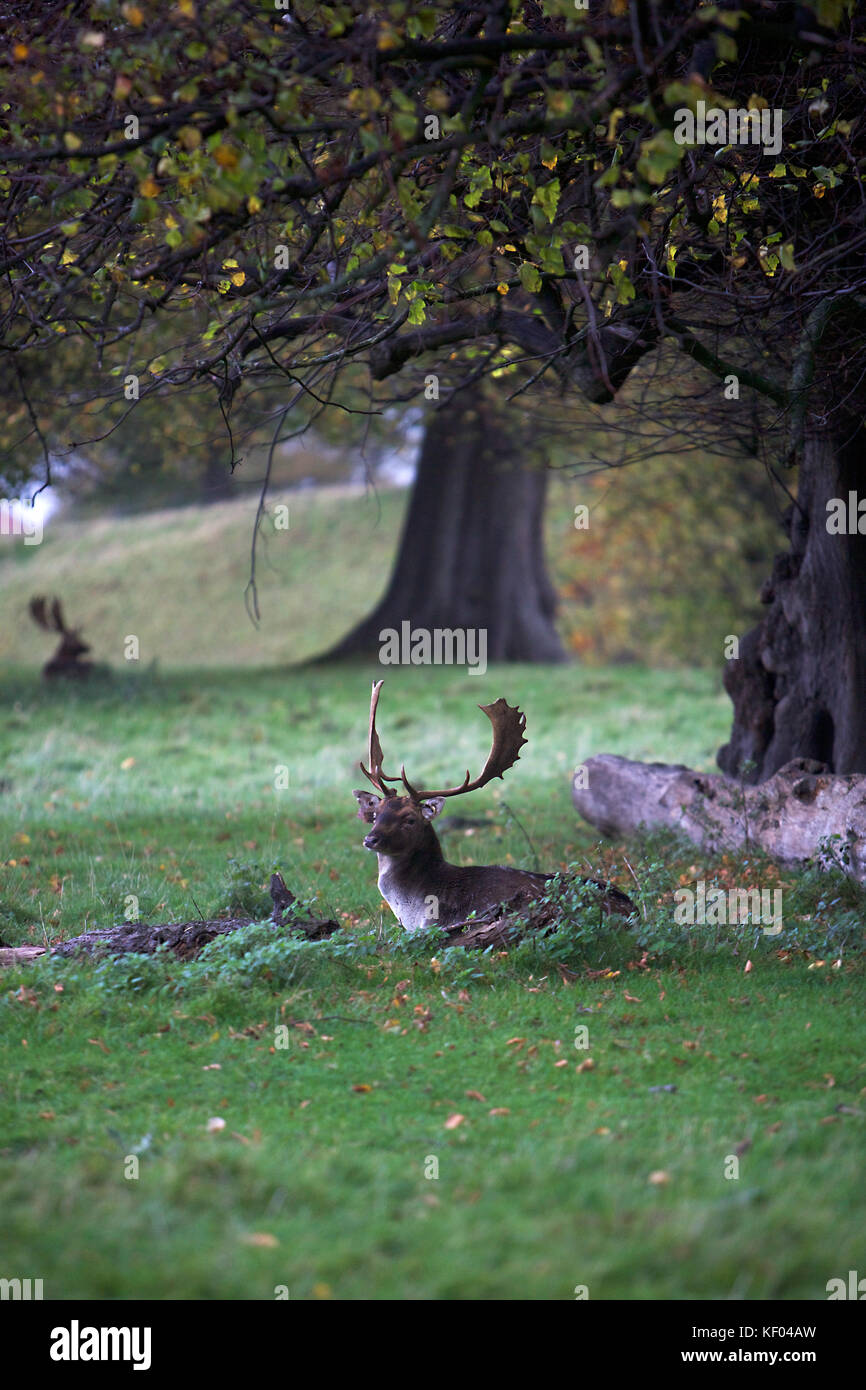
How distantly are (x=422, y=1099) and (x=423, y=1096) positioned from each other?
36 millimetres

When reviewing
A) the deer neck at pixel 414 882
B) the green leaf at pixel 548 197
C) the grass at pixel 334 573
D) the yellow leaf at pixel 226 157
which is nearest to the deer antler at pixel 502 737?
the deer neck at pixel 414 882

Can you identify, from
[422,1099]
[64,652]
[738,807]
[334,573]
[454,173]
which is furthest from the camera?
[334,573]

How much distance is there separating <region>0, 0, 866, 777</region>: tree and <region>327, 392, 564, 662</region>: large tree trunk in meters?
17.3

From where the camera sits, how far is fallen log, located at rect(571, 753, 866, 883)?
32.2ft

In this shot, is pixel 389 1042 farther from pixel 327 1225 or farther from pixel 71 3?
pixel 71 3

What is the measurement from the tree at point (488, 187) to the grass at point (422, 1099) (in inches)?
148

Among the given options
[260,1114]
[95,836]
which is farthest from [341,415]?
[260,1114]

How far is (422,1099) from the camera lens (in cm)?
612

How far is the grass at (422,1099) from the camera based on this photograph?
4641 mm

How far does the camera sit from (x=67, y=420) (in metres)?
20.7
